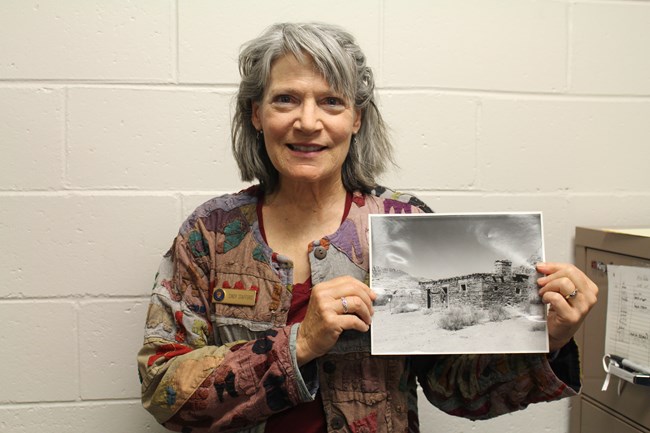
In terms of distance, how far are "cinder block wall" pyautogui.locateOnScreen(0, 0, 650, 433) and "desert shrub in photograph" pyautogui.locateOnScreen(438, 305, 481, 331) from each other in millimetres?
614

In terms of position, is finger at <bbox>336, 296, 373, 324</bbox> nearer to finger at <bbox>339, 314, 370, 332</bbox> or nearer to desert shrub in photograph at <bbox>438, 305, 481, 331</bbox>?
finger at <bbox>339, 314, 370, 332</bbox>

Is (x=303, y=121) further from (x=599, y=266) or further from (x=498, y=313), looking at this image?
(x=599, y=266)

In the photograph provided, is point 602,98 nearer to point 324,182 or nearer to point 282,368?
point 324,182

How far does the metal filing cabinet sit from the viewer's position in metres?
1.41

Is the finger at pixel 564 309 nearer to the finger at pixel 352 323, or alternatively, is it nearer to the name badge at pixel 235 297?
the finger at pixel 352 323

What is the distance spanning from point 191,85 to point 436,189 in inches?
27.0

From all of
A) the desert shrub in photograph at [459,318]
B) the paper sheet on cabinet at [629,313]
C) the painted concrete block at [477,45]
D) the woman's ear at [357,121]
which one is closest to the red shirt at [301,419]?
the desert shrub in photograph at [459,318]

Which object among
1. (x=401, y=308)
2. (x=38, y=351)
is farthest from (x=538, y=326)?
(x=38, y=351)

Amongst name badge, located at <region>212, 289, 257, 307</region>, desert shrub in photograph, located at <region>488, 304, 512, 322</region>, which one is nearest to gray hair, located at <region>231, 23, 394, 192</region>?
name badge, located at <region>212, 289, 257, 307</region>

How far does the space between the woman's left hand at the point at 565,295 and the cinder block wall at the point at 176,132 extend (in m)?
0.63

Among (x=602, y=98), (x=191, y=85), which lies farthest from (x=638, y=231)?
(x=191, y=85)

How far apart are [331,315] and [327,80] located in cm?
41

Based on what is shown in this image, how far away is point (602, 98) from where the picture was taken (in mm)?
1702

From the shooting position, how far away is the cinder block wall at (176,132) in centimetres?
153
